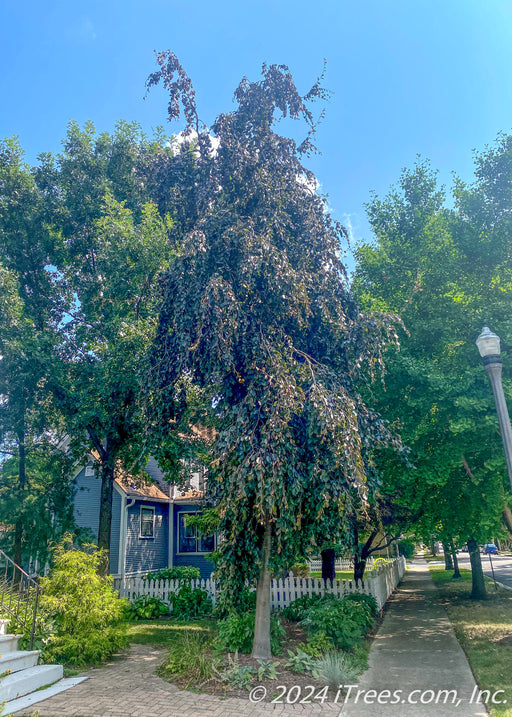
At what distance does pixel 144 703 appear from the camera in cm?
648

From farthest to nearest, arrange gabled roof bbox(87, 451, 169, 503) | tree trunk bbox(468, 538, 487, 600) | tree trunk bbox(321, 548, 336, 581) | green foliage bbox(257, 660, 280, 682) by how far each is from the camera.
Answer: tree trunk bbox(468, 538, 487, 600), gabled roof bbox(87, 451, 169, 503), tree trunk bbox(321, 548, 336, 581), green foliage bbox(257, 660, 280, 682)

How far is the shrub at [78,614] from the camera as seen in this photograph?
8.34 m

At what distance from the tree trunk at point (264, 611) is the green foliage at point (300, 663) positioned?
17.0 inches

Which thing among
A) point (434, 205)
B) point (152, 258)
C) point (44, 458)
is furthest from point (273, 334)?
point (44, 458)

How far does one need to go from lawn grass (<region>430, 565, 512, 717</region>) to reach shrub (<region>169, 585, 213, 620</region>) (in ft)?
23.7

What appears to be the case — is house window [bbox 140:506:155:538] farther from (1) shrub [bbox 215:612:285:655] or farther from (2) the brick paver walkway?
(2) the brick paver walkway

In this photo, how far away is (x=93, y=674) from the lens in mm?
8016

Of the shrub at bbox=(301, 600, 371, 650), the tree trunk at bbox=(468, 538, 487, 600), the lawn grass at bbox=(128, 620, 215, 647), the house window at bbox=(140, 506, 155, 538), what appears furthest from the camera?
the house window at bbox=(140, 506, 155, 538)

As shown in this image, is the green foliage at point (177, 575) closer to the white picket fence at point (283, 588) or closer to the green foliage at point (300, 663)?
the white picket fence at point (283, 588)

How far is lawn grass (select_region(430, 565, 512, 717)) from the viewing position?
6.97m

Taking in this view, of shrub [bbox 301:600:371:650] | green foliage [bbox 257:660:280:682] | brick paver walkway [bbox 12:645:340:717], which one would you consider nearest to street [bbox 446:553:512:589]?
shrub [bbox 301:600:371:650]

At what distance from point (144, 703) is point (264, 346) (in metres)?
5.50

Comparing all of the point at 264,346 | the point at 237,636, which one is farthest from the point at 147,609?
the point at 264,346

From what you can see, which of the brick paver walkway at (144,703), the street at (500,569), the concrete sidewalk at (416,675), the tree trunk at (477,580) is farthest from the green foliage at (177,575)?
the street at (500,569)
